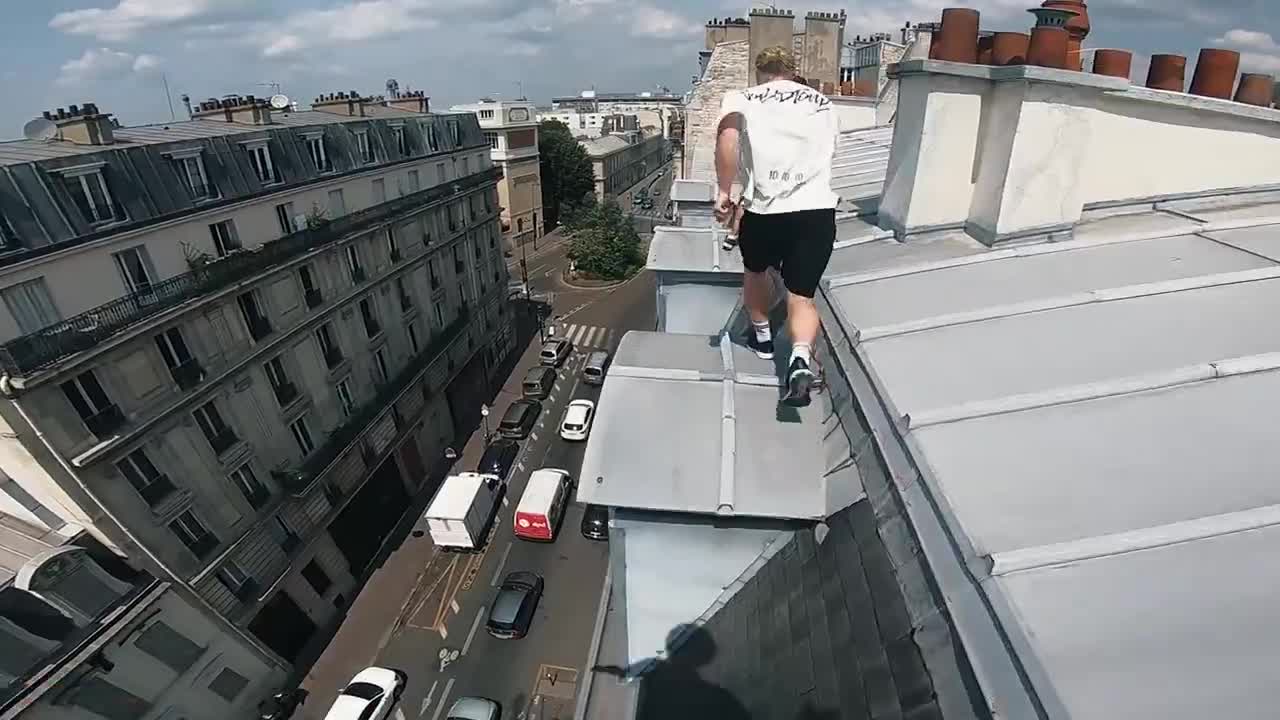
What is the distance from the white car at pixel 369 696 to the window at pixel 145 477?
939cm

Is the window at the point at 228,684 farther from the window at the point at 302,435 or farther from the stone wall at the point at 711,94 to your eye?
the stone wall at the point at 711,94

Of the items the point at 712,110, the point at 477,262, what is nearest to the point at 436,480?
the point at 477,262

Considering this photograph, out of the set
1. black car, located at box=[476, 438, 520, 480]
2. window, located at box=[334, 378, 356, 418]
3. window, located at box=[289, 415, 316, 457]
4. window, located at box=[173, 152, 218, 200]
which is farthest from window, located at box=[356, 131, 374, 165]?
black car, located at box=[476, 438, 520, 480]

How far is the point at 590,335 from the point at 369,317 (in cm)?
2442

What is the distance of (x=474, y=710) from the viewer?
20172mm

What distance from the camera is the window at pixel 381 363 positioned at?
1117 inches

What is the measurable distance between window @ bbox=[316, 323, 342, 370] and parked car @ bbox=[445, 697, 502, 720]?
14.4 m

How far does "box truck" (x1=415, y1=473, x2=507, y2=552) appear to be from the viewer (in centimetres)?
2655

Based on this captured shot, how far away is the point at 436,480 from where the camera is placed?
3319cm

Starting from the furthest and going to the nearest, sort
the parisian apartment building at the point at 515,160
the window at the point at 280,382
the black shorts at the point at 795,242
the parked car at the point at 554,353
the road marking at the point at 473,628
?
the parisian apartment building at the point at 515,160 < the parked car at the point at 554,353 < the road marking at the point at 473,628 < the window at the point at 280,382 < the black shorts at the point at 795,242

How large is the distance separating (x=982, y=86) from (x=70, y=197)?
2165 cm

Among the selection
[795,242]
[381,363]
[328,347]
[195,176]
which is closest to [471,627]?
[381,363]

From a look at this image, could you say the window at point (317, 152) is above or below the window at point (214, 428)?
above

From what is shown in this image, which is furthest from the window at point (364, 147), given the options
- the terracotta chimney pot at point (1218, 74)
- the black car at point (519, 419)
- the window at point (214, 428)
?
the terracotta chimney pot at point (1218, 74)
